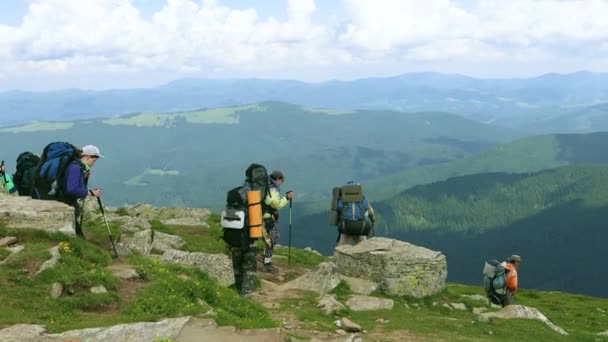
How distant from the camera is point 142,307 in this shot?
13141 millimetres

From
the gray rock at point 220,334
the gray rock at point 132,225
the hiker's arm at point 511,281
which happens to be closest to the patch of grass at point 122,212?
the gray rock at point 132,225

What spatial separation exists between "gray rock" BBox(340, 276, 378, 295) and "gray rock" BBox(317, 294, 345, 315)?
10.1 ft

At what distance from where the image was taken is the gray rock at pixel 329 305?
17894mm

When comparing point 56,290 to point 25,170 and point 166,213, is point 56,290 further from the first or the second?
point 166,213

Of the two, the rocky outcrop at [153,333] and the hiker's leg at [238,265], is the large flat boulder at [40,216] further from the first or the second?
the rocky outcrop at [153,333]

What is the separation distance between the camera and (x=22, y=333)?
11.1m

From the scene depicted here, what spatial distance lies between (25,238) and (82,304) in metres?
5.91

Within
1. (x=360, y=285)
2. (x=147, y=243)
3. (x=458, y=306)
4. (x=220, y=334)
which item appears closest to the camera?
(x=220, y=334)

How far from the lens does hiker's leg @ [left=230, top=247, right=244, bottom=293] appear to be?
1805cm

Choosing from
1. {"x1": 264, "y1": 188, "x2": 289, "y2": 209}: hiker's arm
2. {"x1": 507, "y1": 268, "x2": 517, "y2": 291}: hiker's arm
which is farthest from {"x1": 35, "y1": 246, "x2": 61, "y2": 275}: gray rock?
{"x1": 507, "y1": 268, "x2": 517, "y2": 291}: hiker's arm

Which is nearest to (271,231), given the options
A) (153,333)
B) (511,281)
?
(511,281)

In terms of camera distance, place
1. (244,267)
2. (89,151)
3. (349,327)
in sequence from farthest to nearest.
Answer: (89,151), (244,267), (349,327)

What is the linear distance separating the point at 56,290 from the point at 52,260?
5.46 ft

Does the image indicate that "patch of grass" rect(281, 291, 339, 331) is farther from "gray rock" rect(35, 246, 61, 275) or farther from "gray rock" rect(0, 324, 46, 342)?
"gray rock" rect(35, 246, 61, 275)
